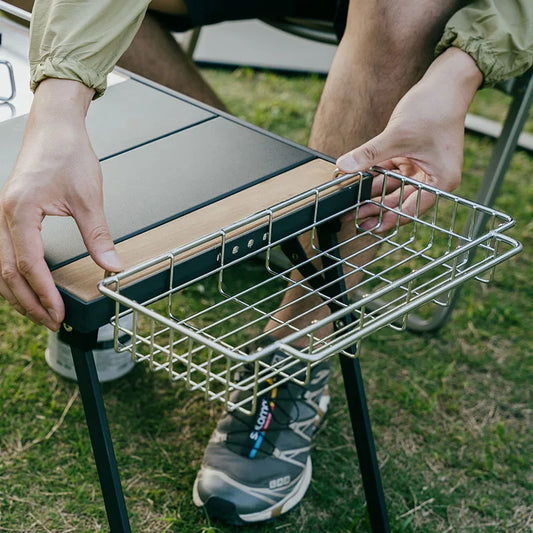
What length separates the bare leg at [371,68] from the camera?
1339 mm

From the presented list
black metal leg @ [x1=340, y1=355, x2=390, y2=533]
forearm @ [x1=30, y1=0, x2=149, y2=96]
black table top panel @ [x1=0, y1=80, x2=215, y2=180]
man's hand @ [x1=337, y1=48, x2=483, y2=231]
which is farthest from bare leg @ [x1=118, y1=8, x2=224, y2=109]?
black metal leg @ [x1=340, y1=355, x2=390, y2=533]

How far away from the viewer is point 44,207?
936 millimetres

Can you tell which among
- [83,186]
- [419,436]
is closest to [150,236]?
[83,186]

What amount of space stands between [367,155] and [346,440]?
72 centimetres

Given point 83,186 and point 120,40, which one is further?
point 120,40

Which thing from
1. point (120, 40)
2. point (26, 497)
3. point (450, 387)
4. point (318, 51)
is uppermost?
point (120, 40)

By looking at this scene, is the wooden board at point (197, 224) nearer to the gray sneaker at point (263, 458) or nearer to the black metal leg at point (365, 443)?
the black metal leg at point (365, 443)

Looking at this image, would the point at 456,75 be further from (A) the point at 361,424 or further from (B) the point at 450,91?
(A) the point at 361,424

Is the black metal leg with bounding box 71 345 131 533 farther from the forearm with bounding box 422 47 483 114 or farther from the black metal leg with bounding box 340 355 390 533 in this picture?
the forearm with bounding box 422 47 483 114

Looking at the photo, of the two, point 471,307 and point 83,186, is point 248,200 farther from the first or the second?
point 471,307

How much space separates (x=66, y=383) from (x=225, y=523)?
1.62ft

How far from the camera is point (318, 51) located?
3.30 meters

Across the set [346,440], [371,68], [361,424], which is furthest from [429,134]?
[346,440]

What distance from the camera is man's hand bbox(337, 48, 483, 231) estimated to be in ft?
3.94
